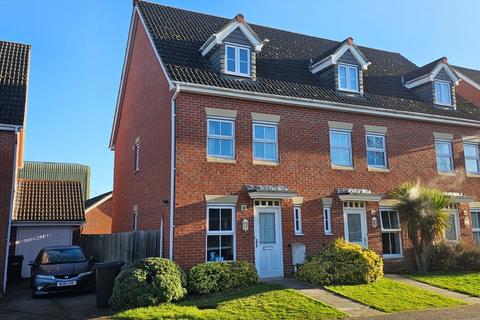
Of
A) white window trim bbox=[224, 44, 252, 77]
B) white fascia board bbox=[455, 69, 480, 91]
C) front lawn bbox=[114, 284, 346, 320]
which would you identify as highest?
white fascia board bbox=[455, 69, 480, 91]

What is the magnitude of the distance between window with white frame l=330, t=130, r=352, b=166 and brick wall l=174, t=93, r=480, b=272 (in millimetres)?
239

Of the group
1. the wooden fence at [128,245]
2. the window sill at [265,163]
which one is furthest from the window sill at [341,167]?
the wooden fence at [128,245]

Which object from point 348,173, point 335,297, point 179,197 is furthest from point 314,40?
point 335,297

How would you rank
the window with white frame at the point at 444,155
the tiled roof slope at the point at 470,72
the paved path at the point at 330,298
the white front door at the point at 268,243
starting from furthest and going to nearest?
the tiled roof slope at the point at 470,72 < the window with white frame at the point at 444,155 < the white front door at the point at 268,243 < the paved path at the point at 330,298

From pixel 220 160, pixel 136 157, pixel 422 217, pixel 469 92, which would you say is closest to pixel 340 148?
pixel 422 217

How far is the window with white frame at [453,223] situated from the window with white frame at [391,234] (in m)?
2.80

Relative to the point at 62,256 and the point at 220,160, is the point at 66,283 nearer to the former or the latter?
the point at 62,256

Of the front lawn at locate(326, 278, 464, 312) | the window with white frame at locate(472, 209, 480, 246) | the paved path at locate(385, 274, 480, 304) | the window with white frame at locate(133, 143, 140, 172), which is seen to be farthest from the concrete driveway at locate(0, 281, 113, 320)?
the window with white frame at locate(472, 209, 480, 246)

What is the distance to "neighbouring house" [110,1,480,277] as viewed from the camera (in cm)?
1494

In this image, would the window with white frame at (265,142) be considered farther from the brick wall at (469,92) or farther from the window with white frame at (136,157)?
the brick wall at (469,92)

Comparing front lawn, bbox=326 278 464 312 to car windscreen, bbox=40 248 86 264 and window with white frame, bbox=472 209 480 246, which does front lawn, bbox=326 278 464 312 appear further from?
car windscreen, bbox=40 248 86 264

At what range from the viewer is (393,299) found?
12203 mm

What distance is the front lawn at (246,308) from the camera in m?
10.3

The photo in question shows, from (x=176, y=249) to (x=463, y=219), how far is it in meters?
12.9
